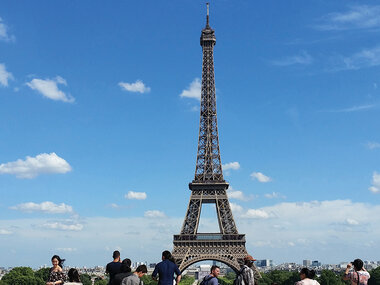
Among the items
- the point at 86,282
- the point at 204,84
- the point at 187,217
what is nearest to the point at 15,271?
the point at 86,282

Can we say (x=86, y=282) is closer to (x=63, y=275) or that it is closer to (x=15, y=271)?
(x=15, y=271)

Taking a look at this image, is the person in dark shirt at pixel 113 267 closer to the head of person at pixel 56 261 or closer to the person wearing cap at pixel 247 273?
the head of person at pixel 56 261

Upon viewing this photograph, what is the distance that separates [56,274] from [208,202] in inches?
2913

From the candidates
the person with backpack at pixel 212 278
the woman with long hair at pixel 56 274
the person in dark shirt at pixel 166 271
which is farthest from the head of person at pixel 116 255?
the person with backpack at pixel 212 278

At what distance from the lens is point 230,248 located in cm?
8206

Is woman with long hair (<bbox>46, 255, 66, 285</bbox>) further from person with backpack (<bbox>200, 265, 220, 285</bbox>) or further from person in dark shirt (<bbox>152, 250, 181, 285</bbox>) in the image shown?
person with backpack (<bbox>200, 265, 220, 285</bbox>)

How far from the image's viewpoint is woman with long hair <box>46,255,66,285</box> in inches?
551

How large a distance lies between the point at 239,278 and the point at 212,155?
244ft

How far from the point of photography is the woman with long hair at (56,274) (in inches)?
551

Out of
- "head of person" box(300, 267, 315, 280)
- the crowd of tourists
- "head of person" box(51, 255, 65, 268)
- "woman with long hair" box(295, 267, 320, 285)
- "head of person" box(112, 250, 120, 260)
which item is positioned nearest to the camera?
"woman with long hair" box(295, 267, 320, 285)

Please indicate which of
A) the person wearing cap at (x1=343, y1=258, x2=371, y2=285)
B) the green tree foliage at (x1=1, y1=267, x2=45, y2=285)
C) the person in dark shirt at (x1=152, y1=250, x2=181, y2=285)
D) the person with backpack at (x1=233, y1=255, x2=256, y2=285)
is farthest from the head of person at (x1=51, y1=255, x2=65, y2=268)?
the green tree foliage at (x1=1, y1=267, x2=45, y2=285)

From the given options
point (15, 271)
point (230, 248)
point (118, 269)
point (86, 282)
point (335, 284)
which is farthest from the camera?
point (86, 282)

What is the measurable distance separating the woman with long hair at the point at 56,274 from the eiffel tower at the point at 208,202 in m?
65.3

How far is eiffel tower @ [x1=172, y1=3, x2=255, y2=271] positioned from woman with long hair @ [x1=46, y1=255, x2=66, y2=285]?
65282 millimetres
